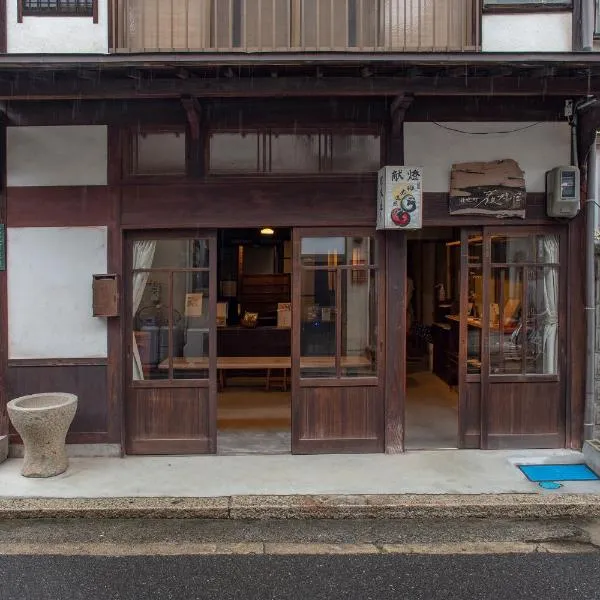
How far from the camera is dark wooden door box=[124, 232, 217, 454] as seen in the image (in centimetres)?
652

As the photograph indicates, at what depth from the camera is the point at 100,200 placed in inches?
250

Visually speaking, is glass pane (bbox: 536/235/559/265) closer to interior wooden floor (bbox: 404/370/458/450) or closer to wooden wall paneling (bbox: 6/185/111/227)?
interior wooden floor (bbox: 404/370/458/450)

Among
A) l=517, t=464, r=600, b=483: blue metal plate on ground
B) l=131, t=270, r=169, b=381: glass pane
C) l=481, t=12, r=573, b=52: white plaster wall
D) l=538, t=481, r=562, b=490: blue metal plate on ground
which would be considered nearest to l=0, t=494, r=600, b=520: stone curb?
l=538, t=481, r=562, b=490: blue metal plate on ground

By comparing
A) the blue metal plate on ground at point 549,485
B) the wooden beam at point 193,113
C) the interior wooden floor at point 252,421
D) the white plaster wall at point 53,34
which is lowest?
the blue metal plate on ground at point 549,485

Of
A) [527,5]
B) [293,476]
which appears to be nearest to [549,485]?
[293,476]

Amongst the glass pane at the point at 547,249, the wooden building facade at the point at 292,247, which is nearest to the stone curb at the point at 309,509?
the wooden building facade at the point at 292,247

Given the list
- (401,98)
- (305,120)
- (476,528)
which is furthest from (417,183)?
(476,528)

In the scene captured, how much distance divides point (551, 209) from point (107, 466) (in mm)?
→ 5716

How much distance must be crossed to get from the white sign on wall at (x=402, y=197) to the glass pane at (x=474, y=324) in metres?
1.09

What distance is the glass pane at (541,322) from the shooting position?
661 centimetres

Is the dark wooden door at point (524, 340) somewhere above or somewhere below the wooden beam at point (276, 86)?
below

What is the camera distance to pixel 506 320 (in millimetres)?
6684

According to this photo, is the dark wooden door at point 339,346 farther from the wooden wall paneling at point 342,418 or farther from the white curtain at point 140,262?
the white curtain at point 140,262

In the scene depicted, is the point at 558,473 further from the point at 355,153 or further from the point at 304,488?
the point at 355,153
